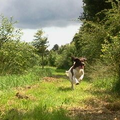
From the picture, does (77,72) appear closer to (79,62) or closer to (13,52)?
(79,62)

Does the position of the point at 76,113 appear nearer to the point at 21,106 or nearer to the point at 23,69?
the point at 21,106

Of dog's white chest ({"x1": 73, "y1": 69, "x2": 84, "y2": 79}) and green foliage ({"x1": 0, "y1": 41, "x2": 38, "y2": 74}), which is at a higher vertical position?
green foliage ({"x1": 0, "y1": 41, "x2": 38, "y2": 74})

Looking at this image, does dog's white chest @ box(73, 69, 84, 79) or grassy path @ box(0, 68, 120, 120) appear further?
dog's white chest @ box(73, 69, 84, 79)

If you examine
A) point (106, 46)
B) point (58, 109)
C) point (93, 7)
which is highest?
point (93, 7)

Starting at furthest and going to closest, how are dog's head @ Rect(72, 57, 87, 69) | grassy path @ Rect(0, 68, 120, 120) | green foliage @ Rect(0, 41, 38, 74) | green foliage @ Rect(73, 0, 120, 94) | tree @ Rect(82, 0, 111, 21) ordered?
tree @ Rect(82, 0, 111, 21) < green foliage @ Rect(0, 41, 38, 74) < dog's head @ Rect(72, 57, 87, 69) < green foliage @ Rect(73, 0, 120, 94) < grassy path @ Rect(0, 68, 120, 120)

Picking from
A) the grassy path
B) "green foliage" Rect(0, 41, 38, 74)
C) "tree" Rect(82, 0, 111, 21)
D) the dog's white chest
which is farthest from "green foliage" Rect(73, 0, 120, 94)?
"green foliage" Rect(0, 41, 38, 74)

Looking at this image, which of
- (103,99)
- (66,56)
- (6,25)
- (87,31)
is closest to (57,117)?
(103,99)

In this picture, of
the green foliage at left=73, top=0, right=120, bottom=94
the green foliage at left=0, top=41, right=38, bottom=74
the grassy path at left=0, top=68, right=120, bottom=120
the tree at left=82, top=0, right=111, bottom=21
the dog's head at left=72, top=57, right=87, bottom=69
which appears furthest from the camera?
the tree at left=82, top=0, right=111, bottom=21

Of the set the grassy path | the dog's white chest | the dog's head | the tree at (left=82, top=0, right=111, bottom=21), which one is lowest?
the grassy path

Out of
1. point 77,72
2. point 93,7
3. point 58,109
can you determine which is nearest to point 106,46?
point 77,72

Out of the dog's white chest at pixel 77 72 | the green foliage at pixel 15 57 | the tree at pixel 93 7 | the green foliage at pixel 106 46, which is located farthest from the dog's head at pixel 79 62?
the tree at pixel 93 7

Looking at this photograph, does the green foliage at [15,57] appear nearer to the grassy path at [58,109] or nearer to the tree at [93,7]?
the tree at [93,7]

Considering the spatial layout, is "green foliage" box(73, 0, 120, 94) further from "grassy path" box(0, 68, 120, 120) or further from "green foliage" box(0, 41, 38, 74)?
"green foliage" box(0, 41, 38, 74)

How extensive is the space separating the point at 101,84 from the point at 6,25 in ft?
33.0
